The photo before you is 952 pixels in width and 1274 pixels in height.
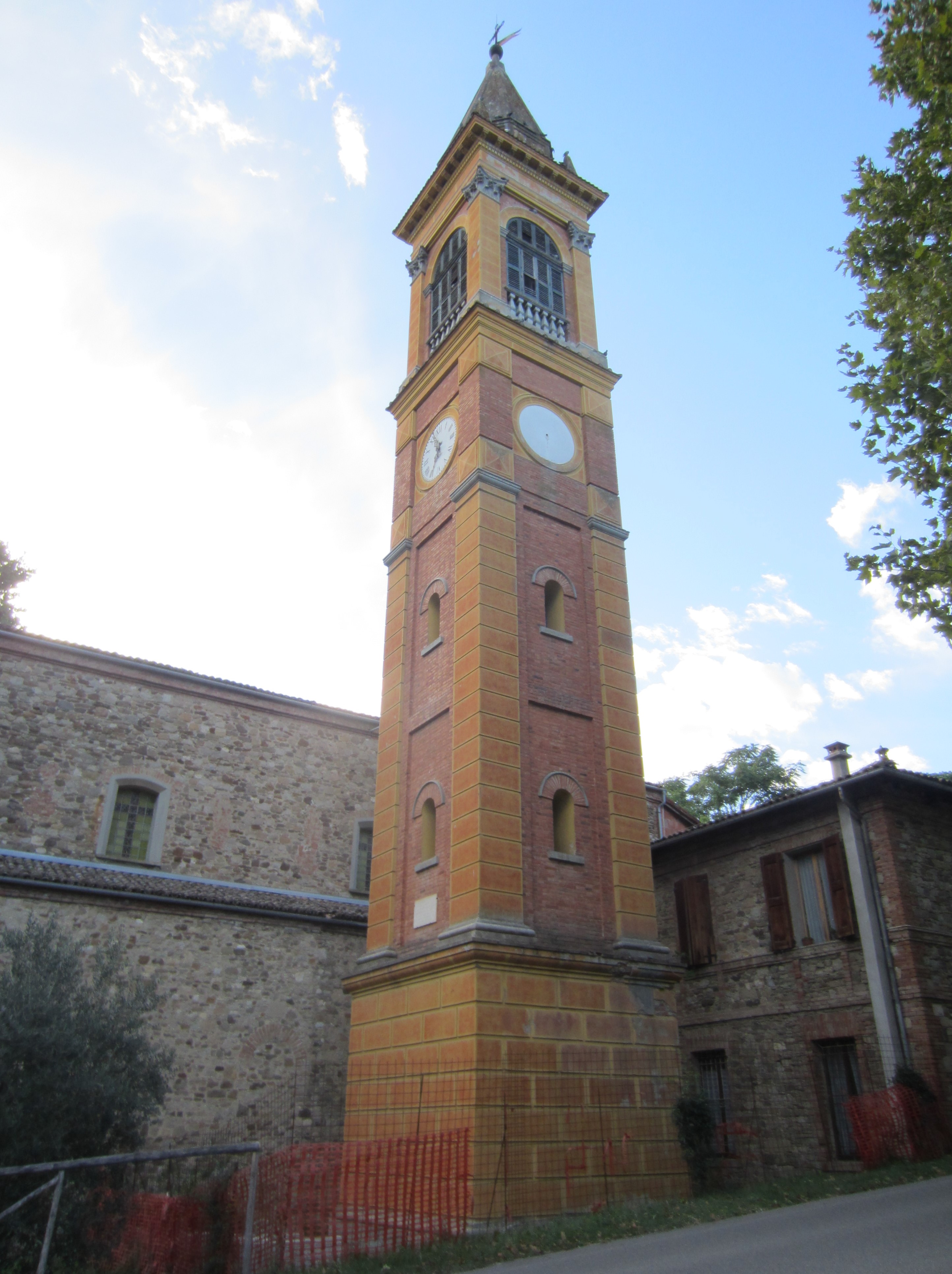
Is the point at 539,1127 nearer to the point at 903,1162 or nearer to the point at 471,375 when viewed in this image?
the point at 903,1162


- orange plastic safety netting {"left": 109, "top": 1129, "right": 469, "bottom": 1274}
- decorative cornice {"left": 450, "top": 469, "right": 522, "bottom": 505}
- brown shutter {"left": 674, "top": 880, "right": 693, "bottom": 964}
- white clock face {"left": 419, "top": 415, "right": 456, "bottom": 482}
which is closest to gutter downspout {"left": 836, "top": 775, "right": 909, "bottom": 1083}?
brown shutter {"left": 674, "top": 880, "right": 693, "bottom": 964}

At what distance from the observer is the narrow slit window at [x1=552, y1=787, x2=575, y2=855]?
49.6 ft

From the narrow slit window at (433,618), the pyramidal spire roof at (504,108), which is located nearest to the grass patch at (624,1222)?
the narrow slit window at (433,618)

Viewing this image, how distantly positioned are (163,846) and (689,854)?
10.9 metres

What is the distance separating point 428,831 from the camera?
15.8m

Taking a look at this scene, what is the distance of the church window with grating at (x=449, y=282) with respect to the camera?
20938mm

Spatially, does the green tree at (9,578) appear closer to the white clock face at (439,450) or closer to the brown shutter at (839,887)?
the white clock face at (439,450)

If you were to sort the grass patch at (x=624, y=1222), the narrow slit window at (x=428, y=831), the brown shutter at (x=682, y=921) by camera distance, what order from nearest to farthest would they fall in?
the grass patch at (x=624, y=1222) → the narrow slit window at (x=428, y=831) → the brown shutter at (x=682, y=921)

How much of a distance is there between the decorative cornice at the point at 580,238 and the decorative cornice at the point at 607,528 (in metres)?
7.95

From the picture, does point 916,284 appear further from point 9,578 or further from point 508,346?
point 9,578

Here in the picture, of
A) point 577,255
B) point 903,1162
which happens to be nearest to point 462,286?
point 577,255

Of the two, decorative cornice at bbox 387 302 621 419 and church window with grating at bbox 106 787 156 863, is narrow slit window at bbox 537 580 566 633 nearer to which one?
decorative cornice at bbox 387 302 621 419

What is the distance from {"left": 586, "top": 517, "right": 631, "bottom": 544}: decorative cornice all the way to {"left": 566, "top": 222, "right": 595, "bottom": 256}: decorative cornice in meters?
7.95

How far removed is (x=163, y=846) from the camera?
18703 millimetres
